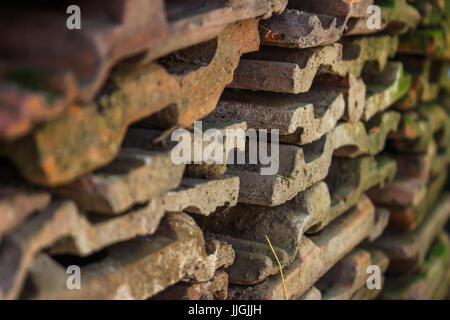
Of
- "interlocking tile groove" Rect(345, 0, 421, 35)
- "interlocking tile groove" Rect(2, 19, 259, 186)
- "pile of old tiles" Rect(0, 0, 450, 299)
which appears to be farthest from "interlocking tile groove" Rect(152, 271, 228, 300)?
"interlocking tile groove" Rect(345, 0, 421, 35)

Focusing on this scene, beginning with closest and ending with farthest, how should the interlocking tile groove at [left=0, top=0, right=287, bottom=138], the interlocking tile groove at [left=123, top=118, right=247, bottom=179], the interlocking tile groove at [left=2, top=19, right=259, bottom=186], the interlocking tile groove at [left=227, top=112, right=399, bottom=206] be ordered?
the interlocking tile groove at [left=0, top=0, right=287, bottom=138], the interlocking tile groove at [left=2, top=19, right=259, bottom=186], the interlocking tile groove at [left=123, top=118, right=247, bottom=179], the interlocking tile groove at [left=227, top=112, right=399, bottom=206]

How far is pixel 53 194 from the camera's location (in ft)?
5.00

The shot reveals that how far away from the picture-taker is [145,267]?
177 cm

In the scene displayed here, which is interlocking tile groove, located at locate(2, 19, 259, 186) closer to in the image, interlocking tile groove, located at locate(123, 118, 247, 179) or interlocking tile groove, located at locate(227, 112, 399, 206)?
interlocking tile groove, located at locate(123, 118, 247, 179)

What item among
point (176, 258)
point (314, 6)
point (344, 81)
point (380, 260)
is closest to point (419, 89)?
point (380, 260)

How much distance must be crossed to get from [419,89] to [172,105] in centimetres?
Result: 280

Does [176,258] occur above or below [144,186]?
below

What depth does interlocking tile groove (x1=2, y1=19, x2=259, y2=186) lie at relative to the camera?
134cm

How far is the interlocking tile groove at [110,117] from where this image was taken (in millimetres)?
1340

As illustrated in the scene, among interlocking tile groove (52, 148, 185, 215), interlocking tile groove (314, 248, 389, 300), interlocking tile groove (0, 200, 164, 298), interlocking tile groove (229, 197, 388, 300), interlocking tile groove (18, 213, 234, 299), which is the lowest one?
interlocking tile groove (314, 248, 389, 300)

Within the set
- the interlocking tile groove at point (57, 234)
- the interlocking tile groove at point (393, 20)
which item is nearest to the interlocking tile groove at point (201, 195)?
the interlocking tile groove at point (57, 234)

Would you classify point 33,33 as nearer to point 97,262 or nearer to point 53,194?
point 53,194

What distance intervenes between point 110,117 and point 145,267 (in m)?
0.49

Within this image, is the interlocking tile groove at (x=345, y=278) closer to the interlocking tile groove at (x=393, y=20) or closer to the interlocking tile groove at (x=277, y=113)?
the interlocking tile groove at (x=277, y=113)
